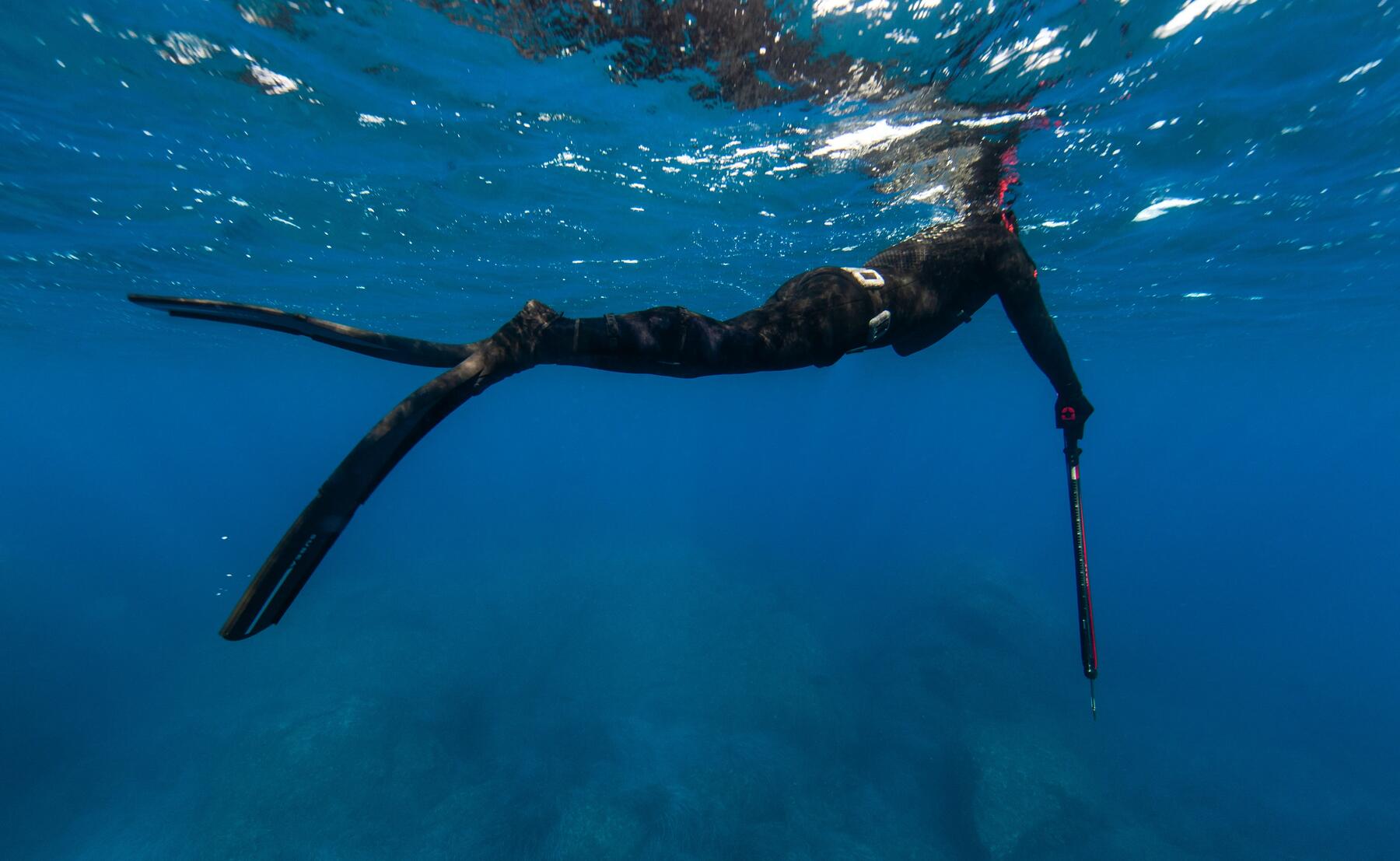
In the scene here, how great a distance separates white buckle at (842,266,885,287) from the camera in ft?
12.0

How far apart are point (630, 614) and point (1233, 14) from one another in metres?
23.1

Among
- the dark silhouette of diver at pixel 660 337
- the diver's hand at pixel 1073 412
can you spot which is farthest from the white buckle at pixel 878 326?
the diver's hand at pixel 1073 412

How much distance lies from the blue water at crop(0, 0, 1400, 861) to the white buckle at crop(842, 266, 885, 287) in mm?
5096

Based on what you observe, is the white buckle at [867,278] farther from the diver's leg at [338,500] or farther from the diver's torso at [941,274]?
the diver's leg at [338,500]

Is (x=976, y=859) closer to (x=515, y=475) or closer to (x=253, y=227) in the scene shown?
(x=253, y=227)

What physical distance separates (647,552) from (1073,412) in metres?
29.4

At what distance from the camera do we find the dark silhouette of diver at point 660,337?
2.30m

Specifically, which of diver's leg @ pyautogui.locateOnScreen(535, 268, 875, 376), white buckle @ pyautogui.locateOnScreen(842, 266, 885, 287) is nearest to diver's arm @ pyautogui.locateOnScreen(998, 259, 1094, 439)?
white buckle @ pyautogui.locateOnScreen(842, 266, 885, 287)

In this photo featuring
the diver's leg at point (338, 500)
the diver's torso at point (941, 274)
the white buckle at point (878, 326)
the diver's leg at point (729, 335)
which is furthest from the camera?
the diver's torso at point (941, 274)

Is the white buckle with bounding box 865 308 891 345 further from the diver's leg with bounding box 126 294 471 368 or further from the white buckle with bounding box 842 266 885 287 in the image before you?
the diver's leg with bounding box 126 294 471 368

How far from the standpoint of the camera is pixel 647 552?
107ft

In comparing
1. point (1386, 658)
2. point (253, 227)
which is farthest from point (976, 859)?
point (1386, 658)

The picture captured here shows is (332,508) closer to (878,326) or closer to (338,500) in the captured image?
(338,500)

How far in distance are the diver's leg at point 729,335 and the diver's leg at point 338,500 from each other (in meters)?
0.50
